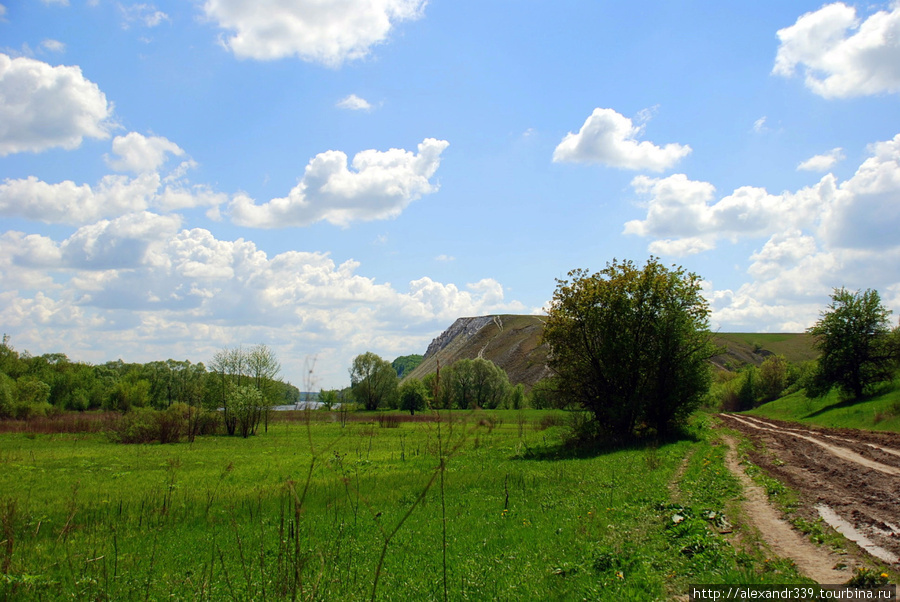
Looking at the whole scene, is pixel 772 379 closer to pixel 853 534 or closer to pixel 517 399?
pixel 517 399

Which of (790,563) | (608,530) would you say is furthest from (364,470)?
(790,563)

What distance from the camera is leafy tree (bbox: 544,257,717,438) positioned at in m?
29.8

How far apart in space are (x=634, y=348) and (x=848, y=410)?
77.0 feet

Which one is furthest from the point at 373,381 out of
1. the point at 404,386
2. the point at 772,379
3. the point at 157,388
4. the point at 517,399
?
the point at 772,379

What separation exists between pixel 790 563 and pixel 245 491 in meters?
15.3

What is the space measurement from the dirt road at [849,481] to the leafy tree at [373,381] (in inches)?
3409

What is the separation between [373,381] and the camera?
106 m

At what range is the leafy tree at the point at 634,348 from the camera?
97.8ft

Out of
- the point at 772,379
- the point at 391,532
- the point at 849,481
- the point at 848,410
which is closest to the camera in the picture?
the point at 391,532

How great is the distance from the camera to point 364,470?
836 inches

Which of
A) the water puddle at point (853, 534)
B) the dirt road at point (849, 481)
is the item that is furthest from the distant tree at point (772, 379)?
the water puddle at point (853, 534)

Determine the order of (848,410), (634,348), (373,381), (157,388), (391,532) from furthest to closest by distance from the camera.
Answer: (373,381), (157,388), (848,410), (634,348), (391,532)

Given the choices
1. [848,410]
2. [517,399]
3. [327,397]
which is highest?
[327,397]

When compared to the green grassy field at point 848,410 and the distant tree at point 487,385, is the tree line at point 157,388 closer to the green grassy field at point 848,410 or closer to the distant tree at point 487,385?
the green grassy field at point 848,410
